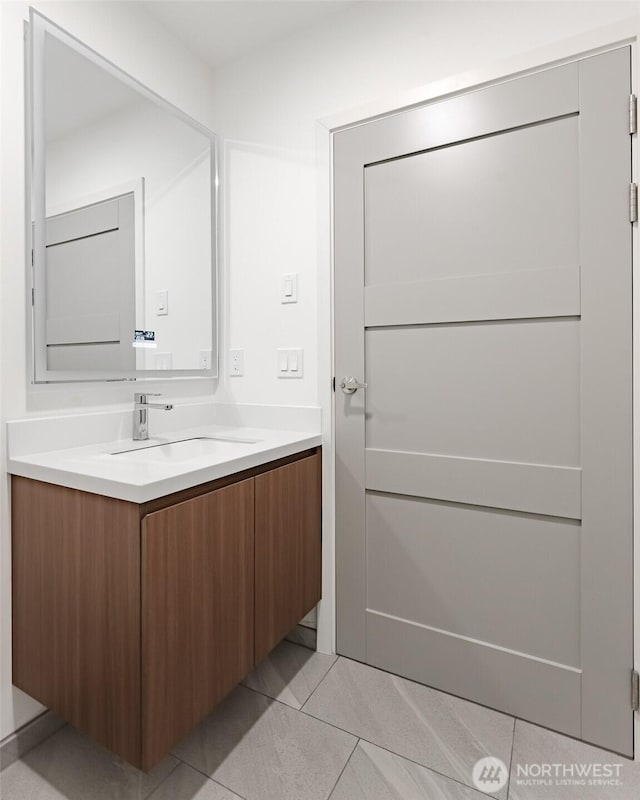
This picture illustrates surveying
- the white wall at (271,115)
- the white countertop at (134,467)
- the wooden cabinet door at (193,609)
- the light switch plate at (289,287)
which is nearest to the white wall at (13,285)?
the white wall at (271,115)

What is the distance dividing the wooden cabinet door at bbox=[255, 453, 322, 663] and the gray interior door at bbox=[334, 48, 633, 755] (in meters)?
0.12

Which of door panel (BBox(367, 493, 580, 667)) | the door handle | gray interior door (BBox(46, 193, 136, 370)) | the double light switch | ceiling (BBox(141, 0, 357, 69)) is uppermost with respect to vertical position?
ceiling (BBox(141, 0, 357, 69))

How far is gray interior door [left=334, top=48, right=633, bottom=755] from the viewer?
4.10 ft

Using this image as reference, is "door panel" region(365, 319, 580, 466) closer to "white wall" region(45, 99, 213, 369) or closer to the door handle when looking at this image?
the door handle

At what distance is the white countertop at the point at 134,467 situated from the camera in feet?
3.23

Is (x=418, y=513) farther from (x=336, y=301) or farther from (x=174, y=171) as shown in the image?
(x=174, y=171)

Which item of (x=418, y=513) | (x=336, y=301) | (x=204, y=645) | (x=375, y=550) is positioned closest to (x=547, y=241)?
(x=336, y=301)

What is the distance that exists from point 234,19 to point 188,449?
1649 mm

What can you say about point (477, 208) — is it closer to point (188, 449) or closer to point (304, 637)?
point (188, 449)

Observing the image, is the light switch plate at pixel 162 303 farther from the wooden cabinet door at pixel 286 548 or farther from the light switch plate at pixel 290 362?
the wooden cabinet door at pixel 286 548

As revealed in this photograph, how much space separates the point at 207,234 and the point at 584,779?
7.27 feet

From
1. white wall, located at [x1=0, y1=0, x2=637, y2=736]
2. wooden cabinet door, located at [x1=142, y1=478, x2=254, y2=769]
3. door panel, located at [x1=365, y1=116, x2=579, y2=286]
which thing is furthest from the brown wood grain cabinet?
door panel, located at [x1=365, y1=116, x2=579, y2=286]

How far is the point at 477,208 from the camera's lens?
141cm

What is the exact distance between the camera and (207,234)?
190 centimetres
